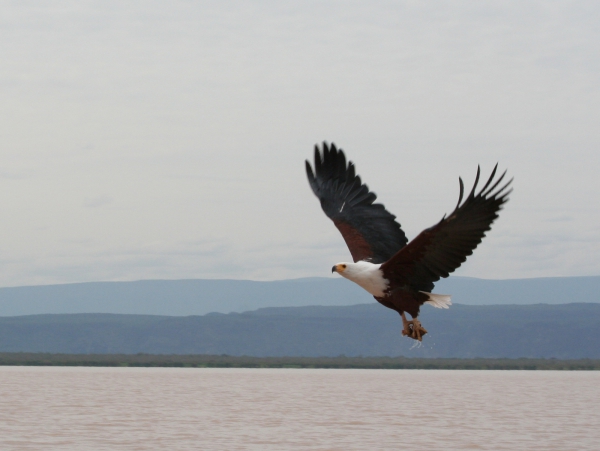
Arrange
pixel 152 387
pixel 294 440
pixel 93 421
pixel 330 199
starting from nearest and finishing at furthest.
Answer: pixel 330 199
pixel 294 440
pixel 93 421
pixel 152 387

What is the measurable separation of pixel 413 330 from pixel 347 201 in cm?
545

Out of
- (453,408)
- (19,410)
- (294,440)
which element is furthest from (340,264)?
(453,408)

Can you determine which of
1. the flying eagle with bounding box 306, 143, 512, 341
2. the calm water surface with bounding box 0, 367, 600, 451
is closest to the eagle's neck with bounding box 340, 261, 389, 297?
the flying eagle with bounding box 306, 143, 512, 341

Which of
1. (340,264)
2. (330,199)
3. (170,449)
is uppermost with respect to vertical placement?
(330,199)

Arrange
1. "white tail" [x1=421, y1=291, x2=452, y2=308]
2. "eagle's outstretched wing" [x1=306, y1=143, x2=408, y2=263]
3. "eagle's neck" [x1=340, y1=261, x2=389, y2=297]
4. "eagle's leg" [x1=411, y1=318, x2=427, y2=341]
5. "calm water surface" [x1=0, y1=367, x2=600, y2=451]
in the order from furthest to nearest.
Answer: "calm water surface" [x1=0, y1=367, x2=600, y2=451] → "eagle's outstretched wing" [x1=306, y1=143, x2=408, y2=263] → "white tail" [x1=421, y1=291, x2=452, y2=308] → "eagle's neck" [x1=340, y1=261, x2=389, y2=297] → "eagle's leg" [x1=411, y1=318, x2=427, y2=341]

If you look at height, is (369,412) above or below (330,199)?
below

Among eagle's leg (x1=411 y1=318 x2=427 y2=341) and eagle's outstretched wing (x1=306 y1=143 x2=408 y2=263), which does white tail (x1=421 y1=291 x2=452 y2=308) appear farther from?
eagle's outstretched wing (x1=306 y1=143 x2=408 y2=263)

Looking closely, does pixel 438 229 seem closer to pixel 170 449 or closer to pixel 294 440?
pixel 170 449

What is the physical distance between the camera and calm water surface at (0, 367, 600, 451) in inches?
1567

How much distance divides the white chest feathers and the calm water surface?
2109 cm

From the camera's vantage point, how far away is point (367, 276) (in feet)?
56.0

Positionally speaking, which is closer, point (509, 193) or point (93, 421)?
point (509, 193)

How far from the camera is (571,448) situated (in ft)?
125

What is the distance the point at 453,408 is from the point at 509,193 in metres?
46.6
